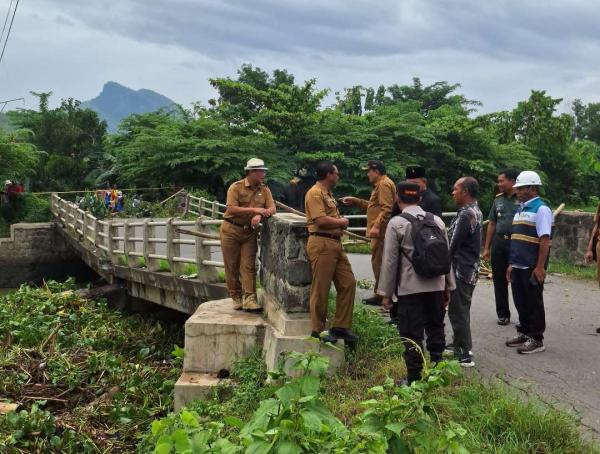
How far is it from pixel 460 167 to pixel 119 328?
16.4 meters

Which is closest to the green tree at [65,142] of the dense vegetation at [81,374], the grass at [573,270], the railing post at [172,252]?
the dense vegetation at [81,374]

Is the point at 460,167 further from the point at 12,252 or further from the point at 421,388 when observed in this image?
the point at 421,388

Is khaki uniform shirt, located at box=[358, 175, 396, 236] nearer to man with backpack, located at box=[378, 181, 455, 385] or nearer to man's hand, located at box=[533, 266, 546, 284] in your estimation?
man's hand, located at box=[533, 266, 546, 284]

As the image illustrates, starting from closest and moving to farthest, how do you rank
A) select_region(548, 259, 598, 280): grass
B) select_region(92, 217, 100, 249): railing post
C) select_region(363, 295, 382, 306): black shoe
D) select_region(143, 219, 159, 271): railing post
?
select_region(363, 295, 382, 306): black shoe → select_region(143, 219, 159, 271): railing post → select_region(548, 259, 598, 280): grass → select_region(92, 217, 100, 249): railing post

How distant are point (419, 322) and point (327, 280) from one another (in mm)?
995

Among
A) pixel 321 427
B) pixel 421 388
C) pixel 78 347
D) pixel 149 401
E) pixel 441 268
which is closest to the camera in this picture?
pixel 321 427

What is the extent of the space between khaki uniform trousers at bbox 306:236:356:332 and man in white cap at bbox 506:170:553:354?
5.71 feet

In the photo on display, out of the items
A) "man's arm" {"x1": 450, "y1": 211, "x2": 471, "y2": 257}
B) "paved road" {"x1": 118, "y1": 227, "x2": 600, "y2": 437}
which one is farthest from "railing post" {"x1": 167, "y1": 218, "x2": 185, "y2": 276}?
"man's arm" {"x1": 450, "y1": 211, "x2": 471, "y2": 257}

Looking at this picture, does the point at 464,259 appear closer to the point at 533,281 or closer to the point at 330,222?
the point at 533,281

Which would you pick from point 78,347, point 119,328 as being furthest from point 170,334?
point 78,347

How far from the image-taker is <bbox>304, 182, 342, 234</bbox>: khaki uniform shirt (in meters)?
5.00

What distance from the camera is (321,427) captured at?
2285 mm

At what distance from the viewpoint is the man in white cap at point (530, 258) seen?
5422 mm

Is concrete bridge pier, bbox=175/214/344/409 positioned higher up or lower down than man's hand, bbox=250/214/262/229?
lower down
